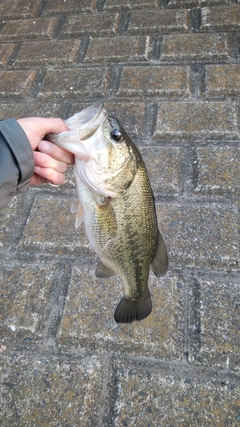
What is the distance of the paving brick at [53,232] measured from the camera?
2.15 meters

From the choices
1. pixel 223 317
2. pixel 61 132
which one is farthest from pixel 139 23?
pixel 223 317

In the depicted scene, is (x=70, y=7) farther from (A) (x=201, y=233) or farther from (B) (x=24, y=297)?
(B) (x=24, y=297)

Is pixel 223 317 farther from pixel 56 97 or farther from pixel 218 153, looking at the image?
pixel 56 97

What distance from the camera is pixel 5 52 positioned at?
366 centimetres

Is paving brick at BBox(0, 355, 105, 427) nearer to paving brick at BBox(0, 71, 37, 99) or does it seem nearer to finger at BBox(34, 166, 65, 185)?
finger at BBox(34, 166, 65, 185)

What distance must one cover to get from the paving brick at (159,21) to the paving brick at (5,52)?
A: 1.16 metres

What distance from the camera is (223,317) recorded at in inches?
70.0

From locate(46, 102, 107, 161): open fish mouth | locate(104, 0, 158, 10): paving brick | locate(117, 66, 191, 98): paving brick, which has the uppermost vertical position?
locate(46, 102, 107, 161): open fish mouth

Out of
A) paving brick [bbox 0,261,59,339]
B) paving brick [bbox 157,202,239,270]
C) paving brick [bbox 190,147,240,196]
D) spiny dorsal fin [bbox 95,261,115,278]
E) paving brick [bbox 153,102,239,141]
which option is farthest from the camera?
paving brick [bbox 153,102,239,141]

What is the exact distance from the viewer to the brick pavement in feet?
5.24

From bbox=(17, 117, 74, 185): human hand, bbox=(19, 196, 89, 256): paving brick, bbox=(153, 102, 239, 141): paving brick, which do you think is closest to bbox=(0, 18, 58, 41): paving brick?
bbox=(153, 102, 239, 141): paving brick

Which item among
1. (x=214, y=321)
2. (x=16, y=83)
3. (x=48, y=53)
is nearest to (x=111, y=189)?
(x=214, y=321)

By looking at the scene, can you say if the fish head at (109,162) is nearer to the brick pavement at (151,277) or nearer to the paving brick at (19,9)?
the brick pavement at (151,277)

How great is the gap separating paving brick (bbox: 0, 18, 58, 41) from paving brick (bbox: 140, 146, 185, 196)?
2.02 metres
